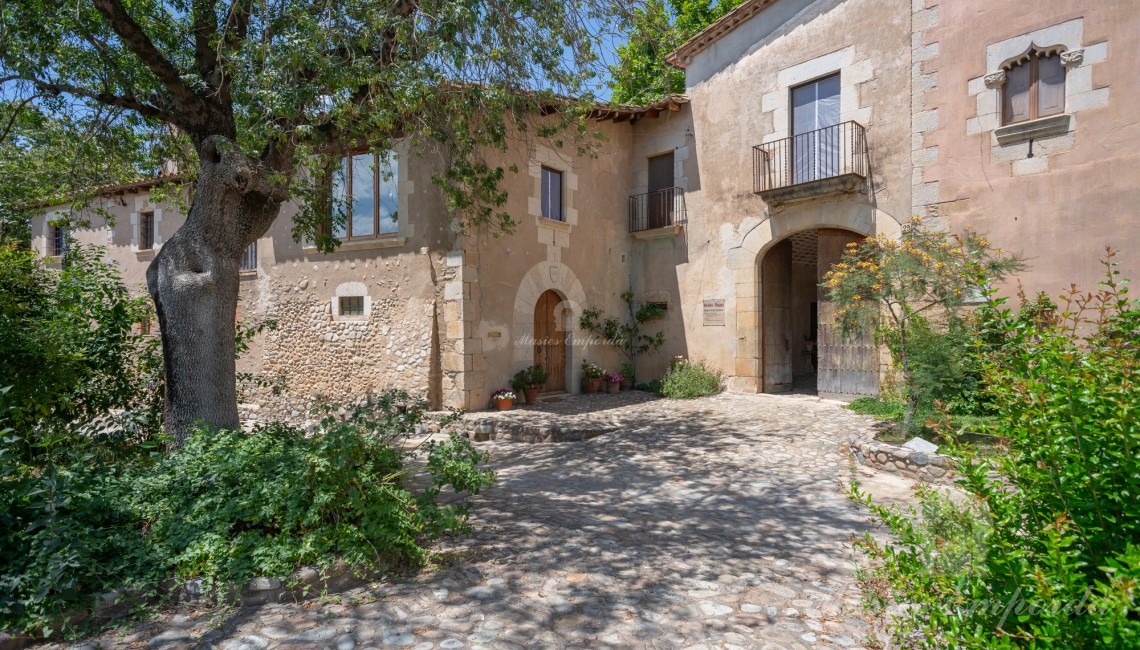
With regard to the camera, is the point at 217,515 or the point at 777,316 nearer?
the point at 217,515

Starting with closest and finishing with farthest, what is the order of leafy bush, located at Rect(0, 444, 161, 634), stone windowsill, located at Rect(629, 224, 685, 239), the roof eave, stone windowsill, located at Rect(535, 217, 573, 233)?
leafy bush, located at Rect(0, 444, 161, 634), stone windowsill, located at Rect(535, 217, 573, 233), the roof eave, stone windowsill, located at Rect(629, 224, 685, 239)

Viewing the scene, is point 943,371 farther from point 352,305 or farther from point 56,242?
point 56,242

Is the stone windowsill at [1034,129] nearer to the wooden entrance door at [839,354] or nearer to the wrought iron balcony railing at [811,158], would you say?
the wrought iron balcony railing at [811,158]

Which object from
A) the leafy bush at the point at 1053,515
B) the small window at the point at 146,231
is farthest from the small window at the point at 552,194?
the small window at the point at 146,231

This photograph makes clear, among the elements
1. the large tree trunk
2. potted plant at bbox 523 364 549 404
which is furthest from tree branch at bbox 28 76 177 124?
potted plant at bbox 523 364 549 404

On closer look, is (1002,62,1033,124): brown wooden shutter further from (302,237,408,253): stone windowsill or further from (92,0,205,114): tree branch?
(92,0,205,114): tree branch

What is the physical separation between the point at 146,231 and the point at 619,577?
15.8 m

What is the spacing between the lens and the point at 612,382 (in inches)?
472

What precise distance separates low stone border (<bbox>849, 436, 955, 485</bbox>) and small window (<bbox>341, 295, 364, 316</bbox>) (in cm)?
795

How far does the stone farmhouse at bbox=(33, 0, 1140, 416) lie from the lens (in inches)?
305

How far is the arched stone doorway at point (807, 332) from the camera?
10148 mm

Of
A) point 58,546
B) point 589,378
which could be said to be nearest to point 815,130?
point 589,378

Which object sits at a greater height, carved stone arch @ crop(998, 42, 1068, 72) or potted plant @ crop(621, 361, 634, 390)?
carved stone arch @ crop(998, 42, 1068, 72)

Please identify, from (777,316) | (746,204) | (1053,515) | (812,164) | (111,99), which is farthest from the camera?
(777,316)
